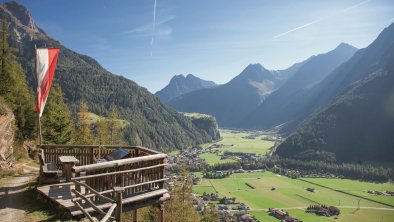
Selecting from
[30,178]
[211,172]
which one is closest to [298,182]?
[211,172]

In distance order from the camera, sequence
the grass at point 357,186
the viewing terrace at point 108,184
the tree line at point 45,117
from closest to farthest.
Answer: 1. the viewing terrace at point 108,184
2. the tree line at point 45,117
3. the grass at point 357,186

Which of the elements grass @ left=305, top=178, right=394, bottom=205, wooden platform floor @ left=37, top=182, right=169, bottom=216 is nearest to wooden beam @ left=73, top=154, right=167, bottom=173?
wooden platform floor @ left=37, top=182, right=169, bottom=216

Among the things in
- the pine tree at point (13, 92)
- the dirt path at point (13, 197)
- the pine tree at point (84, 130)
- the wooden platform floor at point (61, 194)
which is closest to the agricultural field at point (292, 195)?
the pine tree at point (84, 130)

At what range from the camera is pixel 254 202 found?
126562 mm

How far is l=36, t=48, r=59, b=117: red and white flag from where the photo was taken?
55.6 ft

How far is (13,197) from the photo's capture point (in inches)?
572

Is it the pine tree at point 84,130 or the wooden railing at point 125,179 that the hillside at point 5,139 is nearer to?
the wooden railing at point 125,179

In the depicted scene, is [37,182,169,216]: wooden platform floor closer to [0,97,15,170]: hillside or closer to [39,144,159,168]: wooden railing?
[39,144,159,168]: wooden railing

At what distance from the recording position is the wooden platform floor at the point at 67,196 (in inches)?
457

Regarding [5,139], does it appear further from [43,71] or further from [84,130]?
[84,130]

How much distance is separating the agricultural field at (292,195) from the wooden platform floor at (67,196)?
321 feet

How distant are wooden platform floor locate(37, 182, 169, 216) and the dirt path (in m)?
1.08

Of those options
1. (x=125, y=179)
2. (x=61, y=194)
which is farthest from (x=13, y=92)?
(x=125, y=179)

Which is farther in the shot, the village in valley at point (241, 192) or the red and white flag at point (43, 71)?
the village in valley at point (241, 192)
